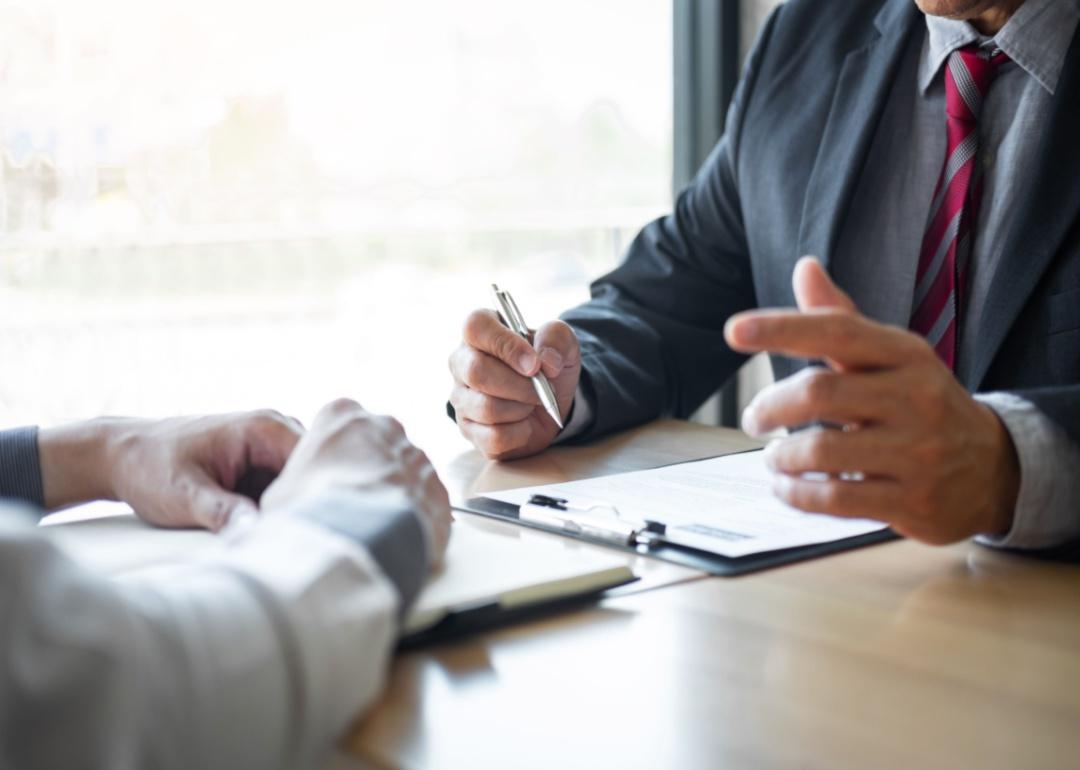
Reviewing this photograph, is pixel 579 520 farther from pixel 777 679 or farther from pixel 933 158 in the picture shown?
pixel 933 158

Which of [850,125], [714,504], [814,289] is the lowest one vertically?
[714,504]

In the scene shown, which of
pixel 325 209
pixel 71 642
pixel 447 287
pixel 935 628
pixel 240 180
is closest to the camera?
pixel 71 642

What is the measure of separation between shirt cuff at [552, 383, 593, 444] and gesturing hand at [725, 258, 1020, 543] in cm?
51

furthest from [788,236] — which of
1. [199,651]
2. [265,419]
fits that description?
[199,651]

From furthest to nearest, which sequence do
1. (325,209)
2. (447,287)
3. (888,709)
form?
(447,287) < (325,209) < (888,709)

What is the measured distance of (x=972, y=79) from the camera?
4.63 ft

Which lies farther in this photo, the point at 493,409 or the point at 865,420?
the point at 493,409

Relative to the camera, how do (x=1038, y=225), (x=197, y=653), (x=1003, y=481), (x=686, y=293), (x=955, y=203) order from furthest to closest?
(x=686, y=293) → (x=955, y=203) → (x=1038, y=225) → (x=1003, y=481) → (x=197, y=653)

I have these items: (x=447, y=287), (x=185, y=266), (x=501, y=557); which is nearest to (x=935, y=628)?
(x=501, y=557)

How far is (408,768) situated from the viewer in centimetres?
56

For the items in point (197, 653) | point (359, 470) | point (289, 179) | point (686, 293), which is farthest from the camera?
point (289, 179)

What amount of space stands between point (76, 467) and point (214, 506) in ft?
0.63

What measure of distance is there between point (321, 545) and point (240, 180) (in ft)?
9.09

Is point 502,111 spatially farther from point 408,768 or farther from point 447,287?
point 408,768
